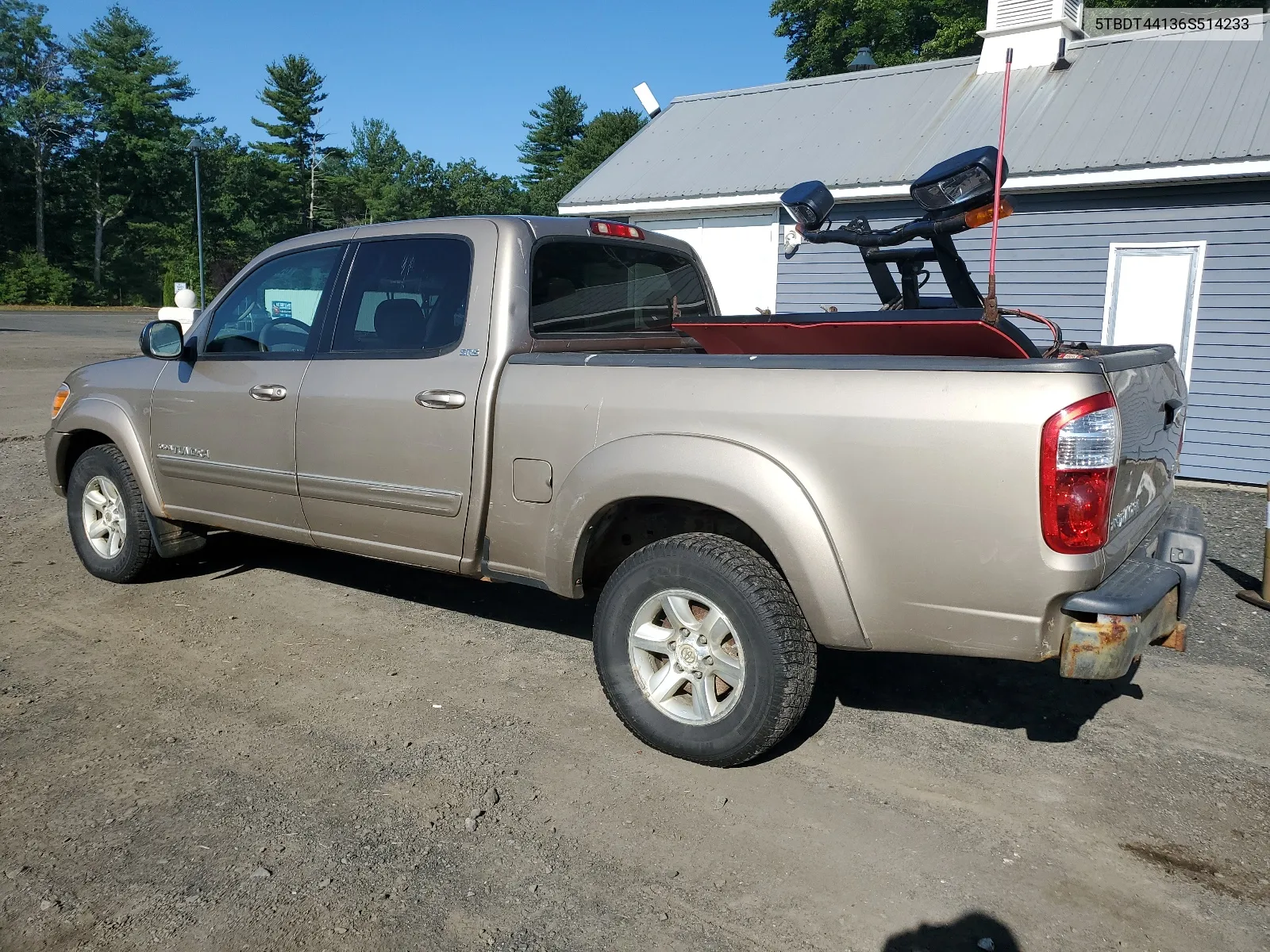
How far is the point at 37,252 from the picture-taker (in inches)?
1973

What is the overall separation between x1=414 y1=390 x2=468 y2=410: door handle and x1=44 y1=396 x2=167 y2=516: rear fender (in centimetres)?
204

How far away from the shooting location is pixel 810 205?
4.51 meters

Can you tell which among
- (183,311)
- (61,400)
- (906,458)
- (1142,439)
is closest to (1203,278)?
(1142,439)

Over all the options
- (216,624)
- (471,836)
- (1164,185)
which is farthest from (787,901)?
(1164,185)

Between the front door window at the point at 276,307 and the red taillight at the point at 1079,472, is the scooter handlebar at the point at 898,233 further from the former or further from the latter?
the front door window at the point at 276,307

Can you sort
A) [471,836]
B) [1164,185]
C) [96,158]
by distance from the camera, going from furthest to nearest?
[96,158] → [1164,185] → [471,836]

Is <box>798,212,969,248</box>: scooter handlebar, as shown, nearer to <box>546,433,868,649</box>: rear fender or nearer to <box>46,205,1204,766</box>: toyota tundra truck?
<box>46,205,1204,766</box>: toyota tundra truck

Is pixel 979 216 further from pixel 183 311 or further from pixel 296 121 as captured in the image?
pixel 296 121

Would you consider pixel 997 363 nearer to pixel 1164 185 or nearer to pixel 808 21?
pixel 1164 185

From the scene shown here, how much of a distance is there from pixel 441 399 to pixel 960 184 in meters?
2.22

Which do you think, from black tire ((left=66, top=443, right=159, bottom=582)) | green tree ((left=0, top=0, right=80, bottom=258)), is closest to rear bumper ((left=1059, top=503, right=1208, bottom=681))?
black tire ((left=66, top=443, right=159, bottom=582))

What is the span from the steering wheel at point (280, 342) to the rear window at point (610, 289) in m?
1.21

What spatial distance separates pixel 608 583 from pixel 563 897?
1189mm

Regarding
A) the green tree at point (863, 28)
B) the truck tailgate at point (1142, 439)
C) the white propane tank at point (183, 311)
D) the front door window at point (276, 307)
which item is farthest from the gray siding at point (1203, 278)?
the green tree at point (863, 28)
